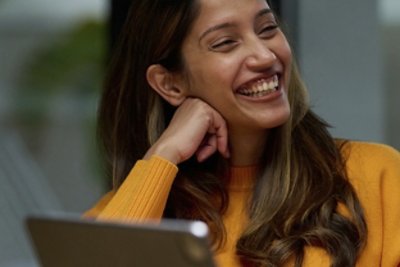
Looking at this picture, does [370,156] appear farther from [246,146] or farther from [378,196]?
[246,146]

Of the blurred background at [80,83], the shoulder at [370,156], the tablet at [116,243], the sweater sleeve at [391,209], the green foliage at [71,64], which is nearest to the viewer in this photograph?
the tablet at [116,243]

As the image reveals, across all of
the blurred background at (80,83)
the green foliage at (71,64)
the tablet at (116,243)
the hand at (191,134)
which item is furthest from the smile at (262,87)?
the green foliage at (71,64)

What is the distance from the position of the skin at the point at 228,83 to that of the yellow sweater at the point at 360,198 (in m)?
0.07

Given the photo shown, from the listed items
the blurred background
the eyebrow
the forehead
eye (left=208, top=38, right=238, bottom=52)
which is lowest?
the blurred background

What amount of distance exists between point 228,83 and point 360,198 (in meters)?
0.34

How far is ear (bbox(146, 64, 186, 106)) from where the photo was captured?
7.23ft

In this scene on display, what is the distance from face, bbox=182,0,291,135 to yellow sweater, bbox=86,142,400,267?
181 mm

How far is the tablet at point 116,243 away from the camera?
3.86ft

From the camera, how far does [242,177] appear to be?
2.22 metres

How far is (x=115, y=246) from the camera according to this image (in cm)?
128

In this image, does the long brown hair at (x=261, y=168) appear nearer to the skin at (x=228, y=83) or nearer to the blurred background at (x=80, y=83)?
the skin at (x=228, y=83)

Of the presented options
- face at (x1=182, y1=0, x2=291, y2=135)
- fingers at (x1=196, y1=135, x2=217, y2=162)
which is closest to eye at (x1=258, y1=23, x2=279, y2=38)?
face at (x1=182, y1=0, x2=291, y2=135)

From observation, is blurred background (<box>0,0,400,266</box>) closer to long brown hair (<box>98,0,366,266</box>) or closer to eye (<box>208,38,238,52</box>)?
long brown hair (<box>98,0,366,266</box>)

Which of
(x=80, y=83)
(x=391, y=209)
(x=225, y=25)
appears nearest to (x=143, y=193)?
(x=225, y=25)
